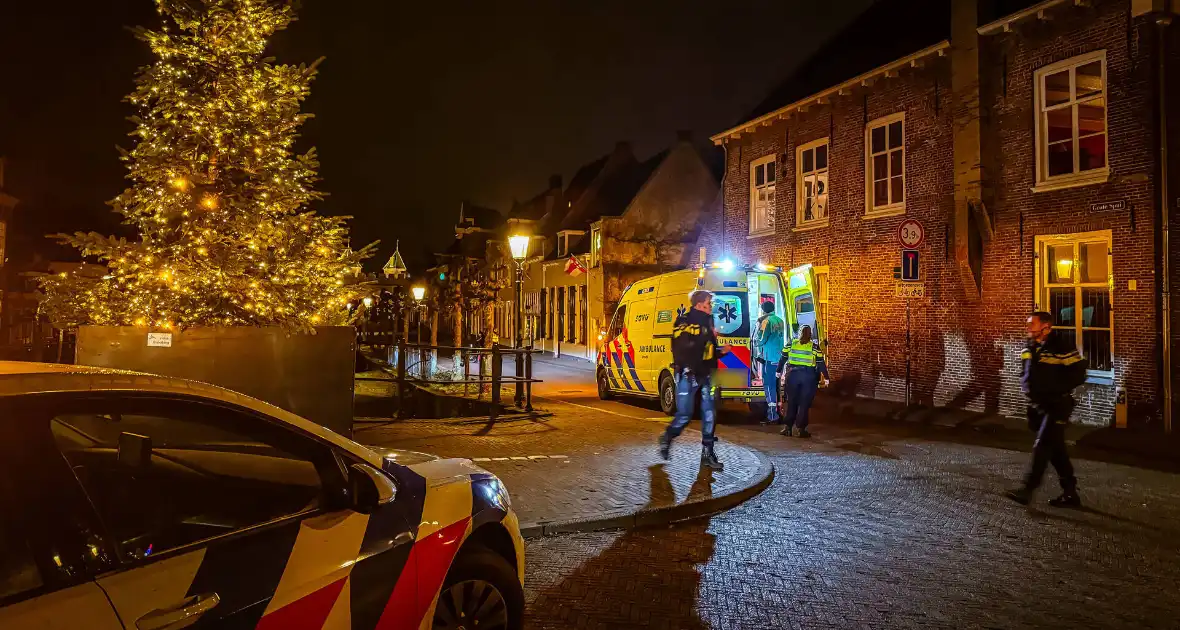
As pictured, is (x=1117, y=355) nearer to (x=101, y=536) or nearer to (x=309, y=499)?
(x=309, y=499)

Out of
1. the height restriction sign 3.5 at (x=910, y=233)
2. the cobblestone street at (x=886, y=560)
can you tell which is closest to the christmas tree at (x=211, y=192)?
the cobblestone street at (x=886, y=560)

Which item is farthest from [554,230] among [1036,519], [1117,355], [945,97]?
[1036,519]

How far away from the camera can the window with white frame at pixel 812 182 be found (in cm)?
1709

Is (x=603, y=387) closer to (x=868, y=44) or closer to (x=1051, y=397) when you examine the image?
(x=1051, y=397)

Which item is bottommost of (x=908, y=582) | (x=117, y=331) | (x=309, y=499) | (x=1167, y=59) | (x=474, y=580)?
(x=908, y=582)

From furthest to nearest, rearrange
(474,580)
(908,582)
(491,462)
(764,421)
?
(764,421)
(491,462)
(908,582)
(474,580)

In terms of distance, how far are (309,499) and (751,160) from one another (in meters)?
18.2

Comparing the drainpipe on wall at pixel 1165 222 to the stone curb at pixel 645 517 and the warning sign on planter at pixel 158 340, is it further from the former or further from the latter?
the warning sign on planter at pixel 158 340

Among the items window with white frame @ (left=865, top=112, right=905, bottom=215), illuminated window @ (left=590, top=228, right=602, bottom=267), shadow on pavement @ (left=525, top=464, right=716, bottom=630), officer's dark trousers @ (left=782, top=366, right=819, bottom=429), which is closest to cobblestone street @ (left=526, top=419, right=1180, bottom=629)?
shadow on pavement @ (left=525, top=464, right=716, bottom=630)

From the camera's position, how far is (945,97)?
13.9 meters

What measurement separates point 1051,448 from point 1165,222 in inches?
264

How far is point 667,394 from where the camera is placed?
12.9m

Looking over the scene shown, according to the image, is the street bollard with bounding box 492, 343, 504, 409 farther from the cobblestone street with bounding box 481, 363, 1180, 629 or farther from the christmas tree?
the cobblestone street with bounding box 481, 363, 1180, 629

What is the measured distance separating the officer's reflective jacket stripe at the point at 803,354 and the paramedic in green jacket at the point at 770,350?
81cm
